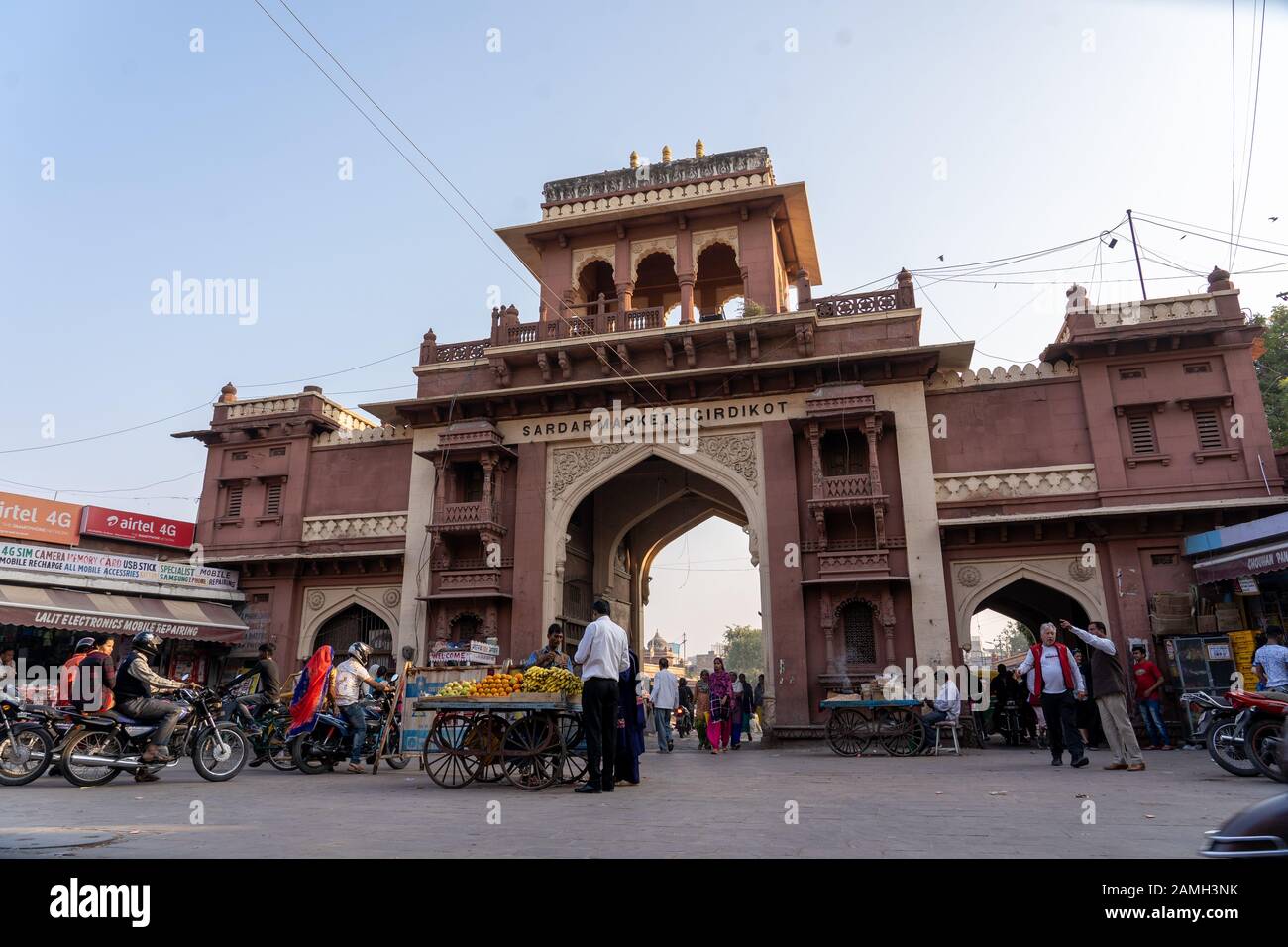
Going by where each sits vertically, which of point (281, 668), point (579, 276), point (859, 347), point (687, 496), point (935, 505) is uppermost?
point (579, 276)

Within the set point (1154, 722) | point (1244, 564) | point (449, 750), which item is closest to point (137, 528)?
point (449, 750)

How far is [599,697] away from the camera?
709 centimetres

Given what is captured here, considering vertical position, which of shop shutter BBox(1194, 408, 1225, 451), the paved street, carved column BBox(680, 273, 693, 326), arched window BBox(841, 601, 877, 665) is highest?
carved column BBox(680, 273, 693, 326)

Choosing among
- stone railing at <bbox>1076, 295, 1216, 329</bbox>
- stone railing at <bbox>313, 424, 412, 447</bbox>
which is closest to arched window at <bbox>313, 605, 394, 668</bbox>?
stone railing at <bbox>313, 424, 412, 447</bbox>

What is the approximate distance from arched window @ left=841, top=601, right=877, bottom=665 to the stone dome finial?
346 inches

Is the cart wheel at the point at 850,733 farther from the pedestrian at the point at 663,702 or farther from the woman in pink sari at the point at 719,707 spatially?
the pedestrian at the point at 663,702

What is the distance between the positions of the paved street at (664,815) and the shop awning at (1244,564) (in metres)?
4.94

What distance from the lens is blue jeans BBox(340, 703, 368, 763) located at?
973cm

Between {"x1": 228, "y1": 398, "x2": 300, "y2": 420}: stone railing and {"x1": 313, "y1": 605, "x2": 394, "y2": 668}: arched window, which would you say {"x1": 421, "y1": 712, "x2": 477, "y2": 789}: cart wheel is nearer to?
{"x1": 313, "y1": 605, "x2": 394, "y2": 668}: arched window

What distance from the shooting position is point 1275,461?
48.2ft

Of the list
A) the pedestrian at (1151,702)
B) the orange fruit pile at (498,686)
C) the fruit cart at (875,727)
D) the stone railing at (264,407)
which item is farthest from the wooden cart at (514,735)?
the stone railing at (264,407)
